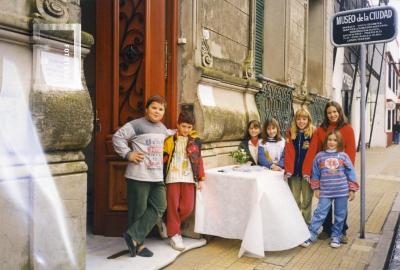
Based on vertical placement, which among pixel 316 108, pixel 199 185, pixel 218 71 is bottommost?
pixel 199 185

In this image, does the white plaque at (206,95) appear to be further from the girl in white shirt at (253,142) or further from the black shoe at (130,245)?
the black shoe at (130,245)

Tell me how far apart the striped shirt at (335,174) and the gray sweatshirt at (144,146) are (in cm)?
195

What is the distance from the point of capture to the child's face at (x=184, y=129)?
189 inches

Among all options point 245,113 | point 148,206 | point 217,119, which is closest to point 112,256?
point 148,206

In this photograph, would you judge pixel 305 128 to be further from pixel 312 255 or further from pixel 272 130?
pixel 312 255

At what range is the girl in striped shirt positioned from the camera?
5.15 metres

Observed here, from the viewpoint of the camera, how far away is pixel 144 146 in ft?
14.5

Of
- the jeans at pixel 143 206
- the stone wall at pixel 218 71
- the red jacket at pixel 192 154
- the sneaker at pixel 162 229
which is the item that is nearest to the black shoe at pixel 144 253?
Result: the jeans at pixel 143 206

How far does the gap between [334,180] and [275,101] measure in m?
3.32

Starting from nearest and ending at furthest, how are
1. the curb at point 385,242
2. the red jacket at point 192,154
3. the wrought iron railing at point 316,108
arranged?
the curb at point 385,242
the red jacket at point 192,154
the wrought iron railing at point 316,108

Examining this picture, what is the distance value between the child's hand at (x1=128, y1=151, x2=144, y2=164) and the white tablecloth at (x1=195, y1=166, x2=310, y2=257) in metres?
0.98

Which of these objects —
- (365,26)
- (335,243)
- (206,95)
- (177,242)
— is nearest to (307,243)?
(335,243)

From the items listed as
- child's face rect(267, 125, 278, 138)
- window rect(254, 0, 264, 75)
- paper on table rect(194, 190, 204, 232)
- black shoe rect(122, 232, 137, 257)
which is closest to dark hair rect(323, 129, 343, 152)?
child's face rect(267, 125, 278, 138)

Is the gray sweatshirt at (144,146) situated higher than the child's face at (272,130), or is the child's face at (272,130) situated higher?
the child's face at (272,130)
